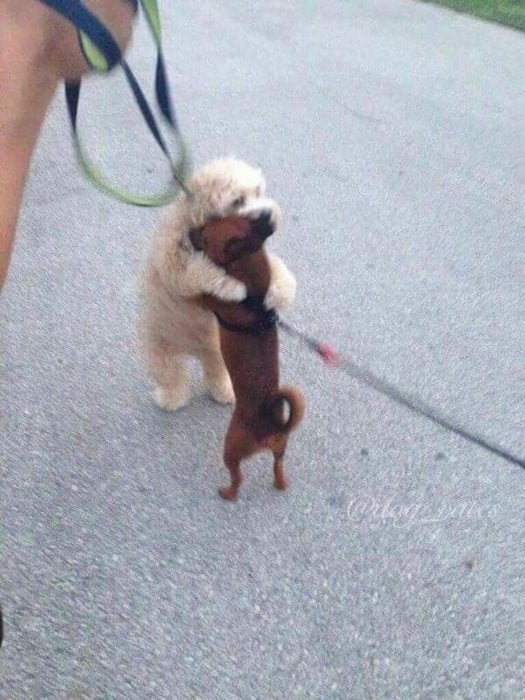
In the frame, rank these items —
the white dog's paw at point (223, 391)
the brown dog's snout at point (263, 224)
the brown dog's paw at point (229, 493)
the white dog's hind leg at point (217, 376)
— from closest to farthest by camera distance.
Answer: the brown dog's snout at point (263, 224) → the brown dog's paw at point (229, 493) → the white dog's hind leg at point (217, 376) → the white dog's paw at point (223, 391)

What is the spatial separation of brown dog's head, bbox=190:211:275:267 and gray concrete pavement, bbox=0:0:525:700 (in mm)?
755

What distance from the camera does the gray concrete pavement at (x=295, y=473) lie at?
1.71 m

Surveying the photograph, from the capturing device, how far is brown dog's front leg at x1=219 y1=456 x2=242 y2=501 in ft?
6.23

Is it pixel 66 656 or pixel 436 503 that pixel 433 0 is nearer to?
pixel 436 503

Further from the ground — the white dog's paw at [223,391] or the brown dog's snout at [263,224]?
the brown dog's snout at [263,224]

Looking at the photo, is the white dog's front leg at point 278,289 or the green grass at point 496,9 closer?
the white dog's front leg at point 278,289

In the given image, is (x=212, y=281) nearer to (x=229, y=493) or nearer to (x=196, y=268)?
(x=196, y=268)

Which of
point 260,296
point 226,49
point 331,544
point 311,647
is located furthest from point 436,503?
point 226,49

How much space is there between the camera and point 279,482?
206cm

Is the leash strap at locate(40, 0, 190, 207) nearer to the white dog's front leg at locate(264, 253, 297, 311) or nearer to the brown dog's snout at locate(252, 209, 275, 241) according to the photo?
the brown dog's snout at locate(252, 209, 275, 241)

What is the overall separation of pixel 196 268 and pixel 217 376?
25.7 inches

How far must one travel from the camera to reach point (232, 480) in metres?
1.99

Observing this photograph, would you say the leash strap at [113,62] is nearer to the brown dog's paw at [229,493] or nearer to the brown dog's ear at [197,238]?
the brown dog's ear at [197,238]

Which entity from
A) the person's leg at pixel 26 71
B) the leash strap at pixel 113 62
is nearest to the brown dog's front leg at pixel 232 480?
the leash strap at pixel 113 62
